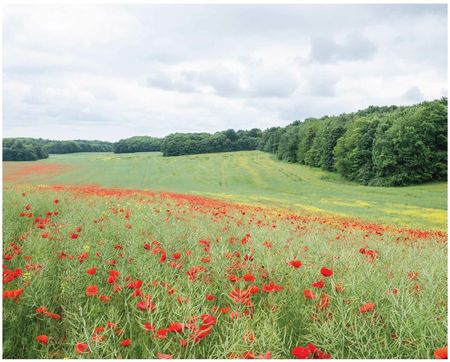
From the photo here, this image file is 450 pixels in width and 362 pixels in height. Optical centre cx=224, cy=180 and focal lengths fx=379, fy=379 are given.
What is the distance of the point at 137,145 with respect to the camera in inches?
3639

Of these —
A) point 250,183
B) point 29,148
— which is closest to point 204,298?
point 250,183

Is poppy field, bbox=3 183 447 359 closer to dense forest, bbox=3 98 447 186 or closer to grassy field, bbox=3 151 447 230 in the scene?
grassy field, bbox=3 151 447 230

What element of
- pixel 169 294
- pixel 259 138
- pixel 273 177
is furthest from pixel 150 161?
pixel 169 294

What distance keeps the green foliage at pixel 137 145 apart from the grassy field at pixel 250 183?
60.0ft

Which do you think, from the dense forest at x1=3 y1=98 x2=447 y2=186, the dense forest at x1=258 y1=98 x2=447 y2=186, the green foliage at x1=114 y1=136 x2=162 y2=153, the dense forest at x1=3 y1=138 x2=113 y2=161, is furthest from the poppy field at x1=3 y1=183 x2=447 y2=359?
the green foliage at x1=114 y1=136 x2=162 y2=153

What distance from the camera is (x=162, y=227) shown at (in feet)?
21.9

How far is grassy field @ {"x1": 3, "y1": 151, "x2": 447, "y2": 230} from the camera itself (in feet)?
89.2

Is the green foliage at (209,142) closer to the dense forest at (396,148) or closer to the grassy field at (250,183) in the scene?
the grassy field at (250,183)

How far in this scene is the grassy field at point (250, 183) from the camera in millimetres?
27188

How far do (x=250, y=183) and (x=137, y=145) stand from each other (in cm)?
5035

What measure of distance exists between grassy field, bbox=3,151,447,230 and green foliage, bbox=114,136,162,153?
1830cm

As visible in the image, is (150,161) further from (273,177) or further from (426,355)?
(426,355)

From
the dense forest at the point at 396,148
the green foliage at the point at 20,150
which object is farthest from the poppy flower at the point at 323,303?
the dense forest at the point at 396,148

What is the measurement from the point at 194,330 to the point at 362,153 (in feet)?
185
